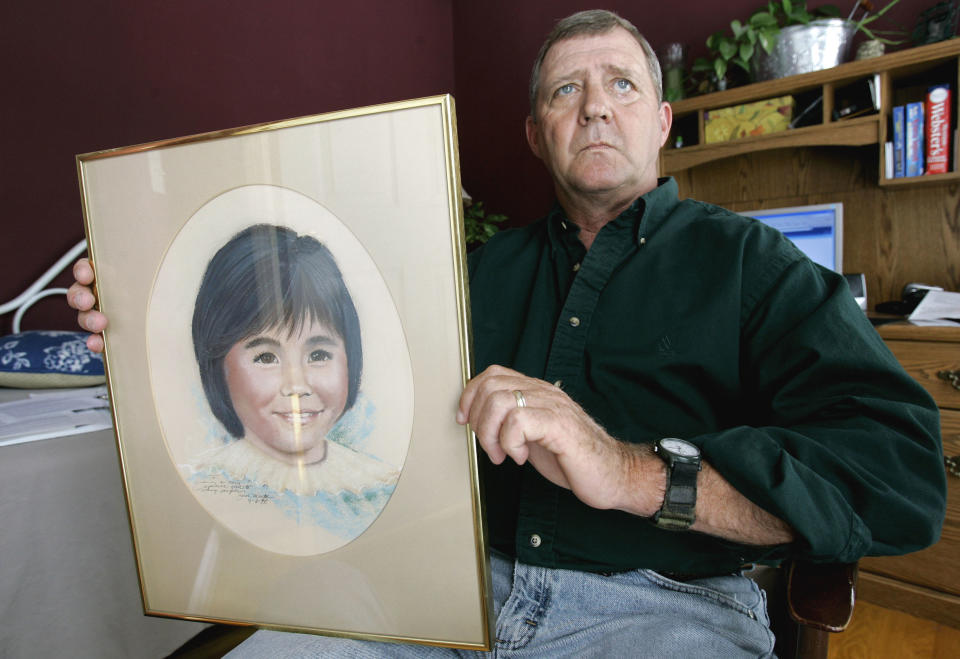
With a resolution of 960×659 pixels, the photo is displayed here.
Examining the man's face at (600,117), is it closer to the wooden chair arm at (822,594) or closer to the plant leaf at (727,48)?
the wooden chair arm at (822,594)

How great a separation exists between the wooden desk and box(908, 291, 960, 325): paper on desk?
0.16 m

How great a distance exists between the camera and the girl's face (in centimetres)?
65

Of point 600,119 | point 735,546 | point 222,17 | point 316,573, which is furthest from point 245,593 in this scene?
point 222,17

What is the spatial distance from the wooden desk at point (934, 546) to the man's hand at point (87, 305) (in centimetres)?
212

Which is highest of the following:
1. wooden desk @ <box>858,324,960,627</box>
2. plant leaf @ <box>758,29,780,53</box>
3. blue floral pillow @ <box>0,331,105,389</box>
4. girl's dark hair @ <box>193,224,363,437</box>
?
plant leaf @ <box>758,29,780,53</box>

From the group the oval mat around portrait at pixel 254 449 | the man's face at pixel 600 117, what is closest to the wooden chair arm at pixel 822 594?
the oval mat around portrait at pixel 254 449

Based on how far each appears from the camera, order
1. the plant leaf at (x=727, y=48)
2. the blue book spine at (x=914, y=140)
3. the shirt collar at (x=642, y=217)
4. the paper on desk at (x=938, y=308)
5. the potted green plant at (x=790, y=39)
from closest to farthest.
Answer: the shirt collar at (x=642, y=217)
the paper on desk at (x=938, y=308)
the blue book spine at (x=914, y=140)
the potted green plant at (x=790, y=39)
the plant leaf at (x=727, y=48)

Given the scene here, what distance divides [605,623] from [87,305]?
2.80ft

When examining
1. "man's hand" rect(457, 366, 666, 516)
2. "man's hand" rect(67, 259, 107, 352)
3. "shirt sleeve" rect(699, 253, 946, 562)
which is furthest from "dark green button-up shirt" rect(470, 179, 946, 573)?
"man's hand" rect(67, 259, 107, 352)

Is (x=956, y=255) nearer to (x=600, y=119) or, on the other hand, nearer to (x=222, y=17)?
(x=600, y=119)

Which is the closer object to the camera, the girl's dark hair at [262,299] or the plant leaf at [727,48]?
the girl's dark hair at [262,299]

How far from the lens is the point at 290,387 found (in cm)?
67

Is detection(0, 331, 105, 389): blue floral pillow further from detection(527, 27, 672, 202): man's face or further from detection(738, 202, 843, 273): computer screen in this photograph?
detection(738, 202, 843, 273): computer screen

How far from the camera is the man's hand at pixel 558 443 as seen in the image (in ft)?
1.84
